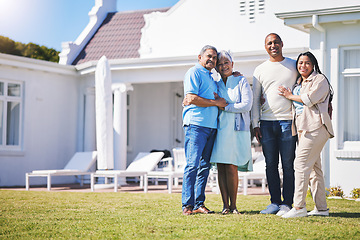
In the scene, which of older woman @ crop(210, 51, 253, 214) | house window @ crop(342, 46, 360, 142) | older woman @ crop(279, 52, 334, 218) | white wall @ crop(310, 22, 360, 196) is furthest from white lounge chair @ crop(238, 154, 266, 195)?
older woman @ crop(279, 52, 334, 218)

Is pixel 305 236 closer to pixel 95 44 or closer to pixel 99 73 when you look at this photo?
pixel 99 73

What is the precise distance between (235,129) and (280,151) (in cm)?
56

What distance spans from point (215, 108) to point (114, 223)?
5.46 ft

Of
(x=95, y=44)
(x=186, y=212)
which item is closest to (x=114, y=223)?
(x=186, y=212)

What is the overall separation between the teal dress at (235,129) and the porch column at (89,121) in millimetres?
9707

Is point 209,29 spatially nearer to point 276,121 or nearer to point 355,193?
point 355,193

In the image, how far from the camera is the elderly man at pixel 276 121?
5949mm

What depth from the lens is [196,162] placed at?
5.86 meters

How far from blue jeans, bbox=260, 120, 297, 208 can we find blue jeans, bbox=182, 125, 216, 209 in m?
0.60

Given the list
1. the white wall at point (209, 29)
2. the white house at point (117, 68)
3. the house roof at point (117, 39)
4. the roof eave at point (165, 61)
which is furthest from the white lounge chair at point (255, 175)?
the house roof at point (117, 39)

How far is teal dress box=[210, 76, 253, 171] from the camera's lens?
591 cm

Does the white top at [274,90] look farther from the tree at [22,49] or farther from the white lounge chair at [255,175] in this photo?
the tree at [22,49]

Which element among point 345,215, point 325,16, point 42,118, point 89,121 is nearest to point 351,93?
point 325,16

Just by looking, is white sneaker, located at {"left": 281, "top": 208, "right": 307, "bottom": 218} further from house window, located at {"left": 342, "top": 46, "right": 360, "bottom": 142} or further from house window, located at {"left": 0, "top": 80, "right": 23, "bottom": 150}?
house window, located at {"left": 0, "top": 80, "right": 23, "bottom": 150}
